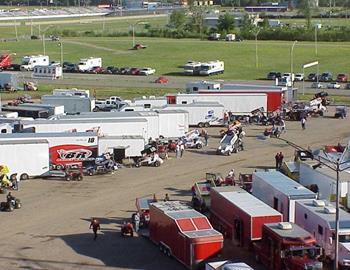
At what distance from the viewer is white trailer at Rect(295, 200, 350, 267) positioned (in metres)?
15.6

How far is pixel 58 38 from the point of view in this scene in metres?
82.8

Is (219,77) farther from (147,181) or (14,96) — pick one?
(147,181)

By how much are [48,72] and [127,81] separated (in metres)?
5.84

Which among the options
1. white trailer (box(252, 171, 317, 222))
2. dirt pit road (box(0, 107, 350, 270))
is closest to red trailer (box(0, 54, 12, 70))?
dirt pit road (box(0, 107, 350, 270))

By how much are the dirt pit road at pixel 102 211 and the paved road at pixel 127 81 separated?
1802cm

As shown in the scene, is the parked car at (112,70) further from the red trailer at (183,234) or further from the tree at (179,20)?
the red trailer at (183,234)

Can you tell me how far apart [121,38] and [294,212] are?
67.8 meters

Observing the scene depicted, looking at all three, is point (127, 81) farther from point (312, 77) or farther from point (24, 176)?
point (24, 176)

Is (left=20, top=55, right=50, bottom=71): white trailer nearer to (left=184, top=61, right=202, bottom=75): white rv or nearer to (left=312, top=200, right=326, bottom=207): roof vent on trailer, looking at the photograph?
(left=184, top=61, right=202, bottom=75): white rv

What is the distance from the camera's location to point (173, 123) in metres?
30.7

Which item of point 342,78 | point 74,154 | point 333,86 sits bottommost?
point 333,86

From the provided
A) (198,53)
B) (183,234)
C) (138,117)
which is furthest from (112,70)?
(183,234)

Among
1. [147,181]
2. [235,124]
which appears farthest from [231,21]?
[147,181]

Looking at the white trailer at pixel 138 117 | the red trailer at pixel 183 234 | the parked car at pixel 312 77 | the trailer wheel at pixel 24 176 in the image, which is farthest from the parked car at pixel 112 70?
the red trailer at pixel 183 234
